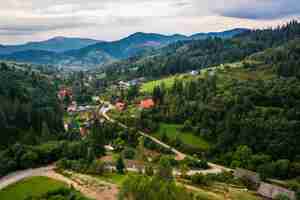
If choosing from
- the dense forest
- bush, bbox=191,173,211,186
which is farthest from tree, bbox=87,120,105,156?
bush, bbox=191,173,211,186

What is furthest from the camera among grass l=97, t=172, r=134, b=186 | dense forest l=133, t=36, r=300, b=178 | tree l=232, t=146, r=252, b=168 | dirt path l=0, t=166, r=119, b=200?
dense forest l=133, t=36, r=300, b=178

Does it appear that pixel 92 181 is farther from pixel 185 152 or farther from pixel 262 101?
pixel 262 101

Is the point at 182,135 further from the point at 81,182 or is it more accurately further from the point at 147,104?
the point at 81,182

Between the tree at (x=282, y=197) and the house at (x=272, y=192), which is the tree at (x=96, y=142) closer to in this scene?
the house at (x=272, y=192)

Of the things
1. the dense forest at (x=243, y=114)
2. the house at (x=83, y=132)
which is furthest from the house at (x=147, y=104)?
the house at (x=83, y=132)

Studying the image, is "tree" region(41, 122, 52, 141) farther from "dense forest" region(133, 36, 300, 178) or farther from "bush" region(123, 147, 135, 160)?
"dense forest" region(133, 36, 300, 178)
